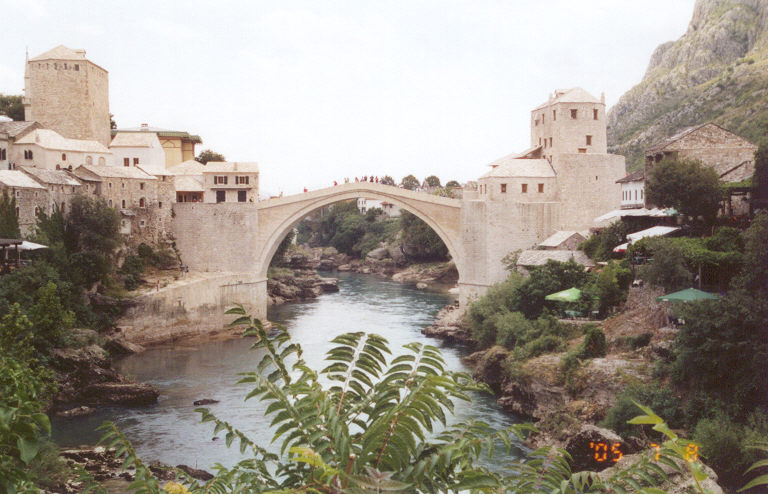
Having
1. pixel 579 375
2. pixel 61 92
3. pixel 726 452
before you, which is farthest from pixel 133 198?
pixel 726 452

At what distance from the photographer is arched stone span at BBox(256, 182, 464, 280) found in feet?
109

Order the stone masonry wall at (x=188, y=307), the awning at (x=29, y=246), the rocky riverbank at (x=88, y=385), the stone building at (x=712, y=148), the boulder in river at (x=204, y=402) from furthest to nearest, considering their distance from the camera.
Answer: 1. the stone masonry wall at (x=188, y=307)
2. the stone building at (x=712, y=148)
3. the awning at (x=29, y=246)
4. the rocky riverbank at (x=88, y=385)
5. the boulder in river at (x=204, y=402)

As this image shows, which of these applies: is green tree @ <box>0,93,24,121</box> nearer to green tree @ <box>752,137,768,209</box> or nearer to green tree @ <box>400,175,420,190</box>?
green tree @ <box>752,137,768,209</box>

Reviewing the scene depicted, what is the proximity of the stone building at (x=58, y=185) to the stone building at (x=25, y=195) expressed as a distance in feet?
1.54

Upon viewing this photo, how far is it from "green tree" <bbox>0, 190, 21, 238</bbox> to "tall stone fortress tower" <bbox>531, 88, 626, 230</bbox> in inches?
778

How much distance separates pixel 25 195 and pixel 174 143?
1500 cm

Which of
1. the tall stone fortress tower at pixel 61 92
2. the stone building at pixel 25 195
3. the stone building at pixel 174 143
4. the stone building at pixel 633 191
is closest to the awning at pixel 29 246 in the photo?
the stone building at pixel 25 195

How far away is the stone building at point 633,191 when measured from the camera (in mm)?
30186

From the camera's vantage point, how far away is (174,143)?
41.2m

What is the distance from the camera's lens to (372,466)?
3945 mm

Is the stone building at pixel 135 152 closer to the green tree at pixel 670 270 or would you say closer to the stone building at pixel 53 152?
the stone building at pixel 53 152

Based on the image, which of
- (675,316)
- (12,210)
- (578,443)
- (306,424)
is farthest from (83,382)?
(306,424)

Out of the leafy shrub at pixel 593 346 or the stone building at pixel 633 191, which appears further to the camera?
the stone building at pixel 633 191

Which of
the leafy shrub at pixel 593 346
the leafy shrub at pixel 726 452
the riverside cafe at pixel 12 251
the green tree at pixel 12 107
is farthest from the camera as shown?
the green tree at pixel 12 107
